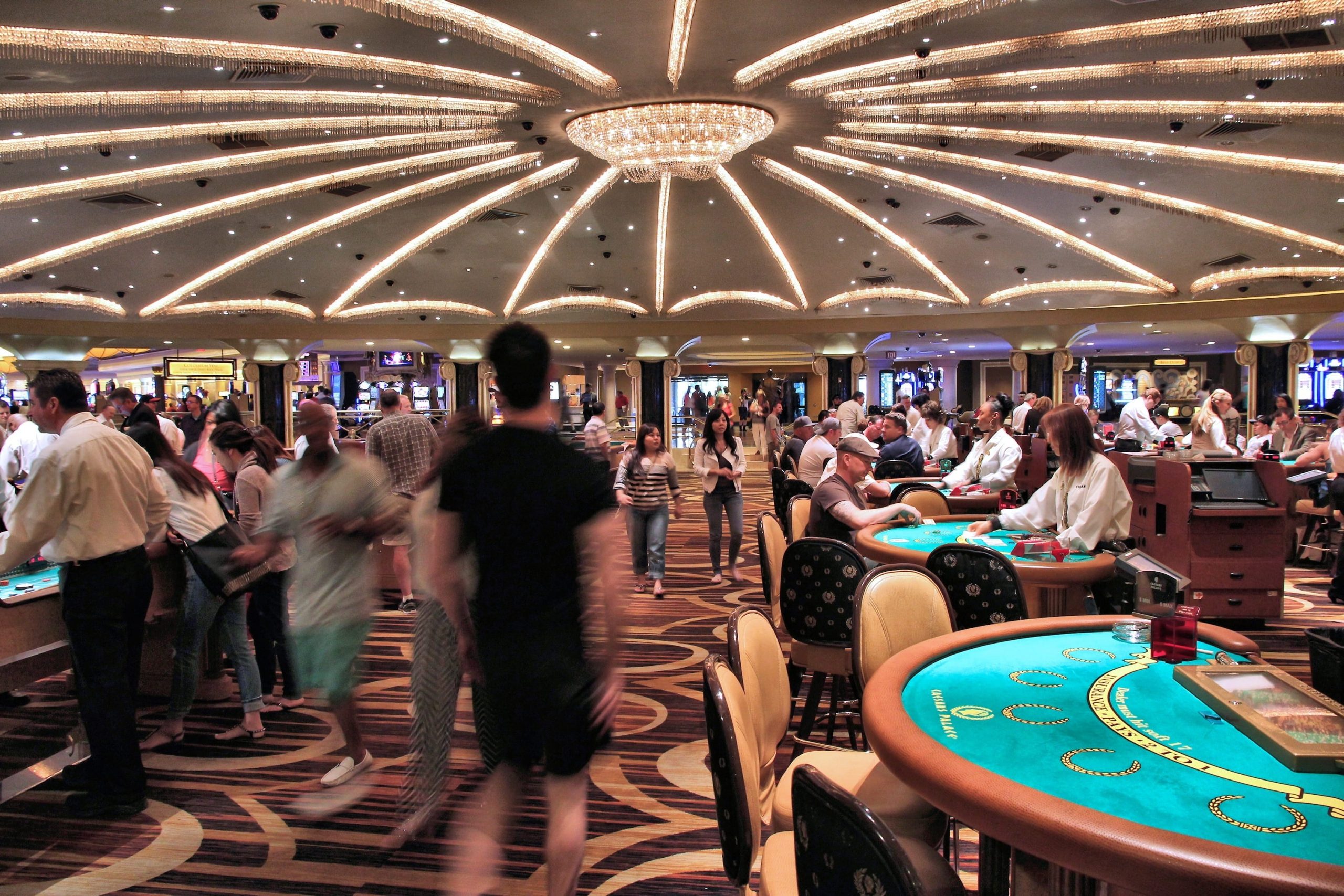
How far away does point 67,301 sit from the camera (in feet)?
58.2

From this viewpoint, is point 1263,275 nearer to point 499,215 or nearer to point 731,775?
point 499,215

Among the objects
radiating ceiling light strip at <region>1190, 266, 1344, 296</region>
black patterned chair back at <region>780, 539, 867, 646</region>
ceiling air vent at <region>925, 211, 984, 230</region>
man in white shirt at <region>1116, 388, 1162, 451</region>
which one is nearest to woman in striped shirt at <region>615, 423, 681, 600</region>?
black patterned chair back at <region>780, 539, 867, 646</region>

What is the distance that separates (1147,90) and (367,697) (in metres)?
8.68

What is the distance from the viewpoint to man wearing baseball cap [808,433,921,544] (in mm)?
4695

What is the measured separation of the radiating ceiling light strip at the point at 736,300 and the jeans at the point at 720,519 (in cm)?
1222

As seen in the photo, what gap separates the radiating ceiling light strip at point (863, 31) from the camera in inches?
257

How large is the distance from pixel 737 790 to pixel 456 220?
1342 cm

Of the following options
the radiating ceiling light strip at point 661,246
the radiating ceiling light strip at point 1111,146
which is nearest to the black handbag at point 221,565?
the radiating ceiling light strip at point 661,246

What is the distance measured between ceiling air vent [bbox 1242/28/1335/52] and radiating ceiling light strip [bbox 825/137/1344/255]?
361cm

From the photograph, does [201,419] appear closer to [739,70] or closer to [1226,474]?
[739,70]

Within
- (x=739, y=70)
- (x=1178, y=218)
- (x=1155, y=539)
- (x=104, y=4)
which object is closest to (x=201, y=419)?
(x=104, y=4)

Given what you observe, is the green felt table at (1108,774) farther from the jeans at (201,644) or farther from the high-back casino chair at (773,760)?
the jeans at (201,644)

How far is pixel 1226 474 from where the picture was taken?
20.2 feet

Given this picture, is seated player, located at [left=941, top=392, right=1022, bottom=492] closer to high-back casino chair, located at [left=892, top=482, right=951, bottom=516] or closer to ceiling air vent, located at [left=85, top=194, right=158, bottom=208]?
high-back casino chair, located at [left=892, top=482, right=951, bottom=516]
